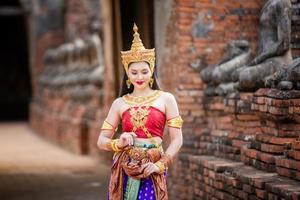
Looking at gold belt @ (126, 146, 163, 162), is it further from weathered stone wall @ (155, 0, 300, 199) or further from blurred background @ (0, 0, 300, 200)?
blurred background @ (0, 0, 300, 200)

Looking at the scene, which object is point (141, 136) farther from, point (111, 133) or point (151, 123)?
point (111, 133)

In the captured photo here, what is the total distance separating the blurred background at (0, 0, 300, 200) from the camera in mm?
7352

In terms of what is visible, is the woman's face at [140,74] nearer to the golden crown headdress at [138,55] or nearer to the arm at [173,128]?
the golden crown headdress at [138,55]

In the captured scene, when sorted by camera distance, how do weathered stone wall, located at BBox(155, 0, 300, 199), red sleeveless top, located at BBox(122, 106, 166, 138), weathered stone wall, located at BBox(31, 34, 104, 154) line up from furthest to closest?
weathered stone wall, located at BBox(31, 34, 104, 154) → weathered stone wall, located at BBox(155, 0, 300, 199) → red sleeveless top, located at BBox(122, 106, 166, 138)

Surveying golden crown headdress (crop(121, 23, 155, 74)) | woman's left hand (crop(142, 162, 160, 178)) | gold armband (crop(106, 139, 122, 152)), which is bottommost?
woman's left hand (crop(142, 162, 160, 178))

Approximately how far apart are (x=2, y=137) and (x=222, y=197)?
11.2m

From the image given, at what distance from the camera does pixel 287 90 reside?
5203 millimetres

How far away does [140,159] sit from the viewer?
4.39m

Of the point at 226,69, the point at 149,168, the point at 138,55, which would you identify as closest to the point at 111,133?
the point at 149,168

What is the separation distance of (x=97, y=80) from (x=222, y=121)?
5.46 m

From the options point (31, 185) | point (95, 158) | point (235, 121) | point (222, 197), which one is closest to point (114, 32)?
point (95, 158)

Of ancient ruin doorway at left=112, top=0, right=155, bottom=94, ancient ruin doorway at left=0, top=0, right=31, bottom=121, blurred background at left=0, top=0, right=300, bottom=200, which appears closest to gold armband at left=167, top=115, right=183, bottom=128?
blurred background at left=0, top=0, right=300, bottom=200

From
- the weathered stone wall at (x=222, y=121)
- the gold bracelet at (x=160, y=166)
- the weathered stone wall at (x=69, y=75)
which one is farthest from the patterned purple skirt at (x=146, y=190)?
the weathered stone wall at (x=69, y=75)

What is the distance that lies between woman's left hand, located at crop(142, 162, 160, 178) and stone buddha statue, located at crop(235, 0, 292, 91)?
6.23ft
